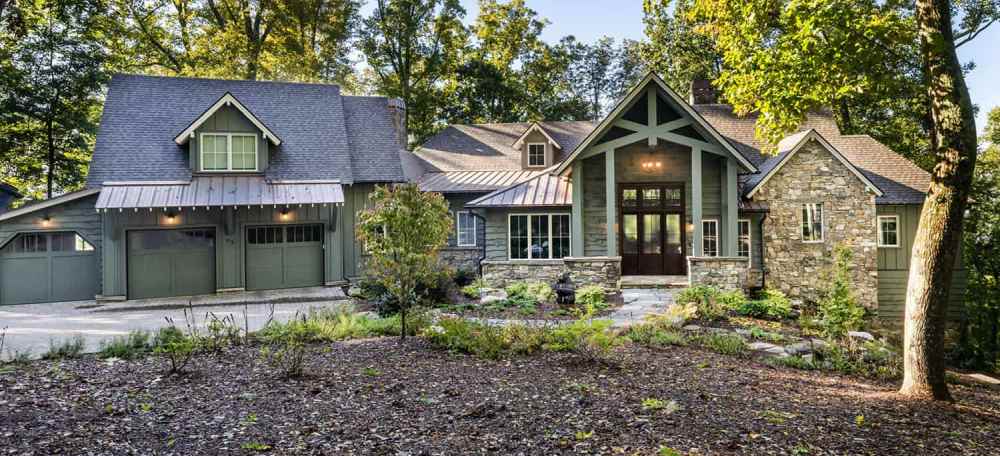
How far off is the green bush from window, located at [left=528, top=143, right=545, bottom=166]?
8131 millimetres

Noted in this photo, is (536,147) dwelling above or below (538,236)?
above

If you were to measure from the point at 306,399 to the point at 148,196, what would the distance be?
38.8 feet

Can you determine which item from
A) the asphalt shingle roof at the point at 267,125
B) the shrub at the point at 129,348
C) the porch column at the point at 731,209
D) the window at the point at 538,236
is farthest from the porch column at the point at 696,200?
the shrub at the point at 129,348

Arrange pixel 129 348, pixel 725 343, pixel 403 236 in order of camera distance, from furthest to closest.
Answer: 1. pixel 725 343
2. pixel 403 236
3. pixel 129 348

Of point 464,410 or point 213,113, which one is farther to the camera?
point 213,113

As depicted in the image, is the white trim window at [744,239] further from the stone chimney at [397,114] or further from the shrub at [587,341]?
the stone chimney at [397,114]

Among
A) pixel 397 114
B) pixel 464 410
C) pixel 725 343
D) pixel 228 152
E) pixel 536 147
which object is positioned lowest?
pixel 725 343

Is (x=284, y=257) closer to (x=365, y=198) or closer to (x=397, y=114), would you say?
(x=365, y=198)

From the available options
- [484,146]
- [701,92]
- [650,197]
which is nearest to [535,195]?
[650,197]

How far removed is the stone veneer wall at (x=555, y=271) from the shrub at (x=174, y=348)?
7783mm

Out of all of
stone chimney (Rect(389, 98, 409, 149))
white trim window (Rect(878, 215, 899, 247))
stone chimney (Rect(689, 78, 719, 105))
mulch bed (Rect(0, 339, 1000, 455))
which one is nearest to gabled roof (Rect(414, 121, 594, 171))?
stone chimney (Rect(389, 98, 409, 149))

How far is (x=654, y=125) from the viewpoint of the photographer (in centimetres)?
1400

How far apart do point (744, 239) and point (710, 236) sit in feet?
4.12

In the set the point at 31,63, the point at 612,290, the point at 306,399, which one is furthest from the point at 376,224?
the point at 31,63
